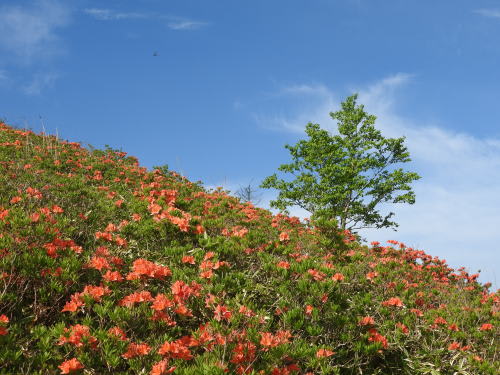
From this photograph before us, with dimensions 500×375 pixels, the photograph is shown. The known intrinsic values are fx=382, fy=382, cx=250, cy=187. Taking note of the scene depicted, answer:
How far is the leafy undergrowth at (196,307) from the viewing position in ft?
12.2

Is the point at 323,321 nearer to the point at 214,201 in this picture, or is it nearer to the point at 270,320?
the point at 270,320

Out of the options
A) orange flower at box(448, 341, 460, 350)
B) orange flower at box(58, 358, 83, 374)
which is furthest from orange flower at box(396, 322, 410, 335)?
orange flower at box(58, 358, 83, 374)

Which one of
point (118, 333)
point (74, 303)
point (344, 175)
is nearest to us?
point (118, 333)

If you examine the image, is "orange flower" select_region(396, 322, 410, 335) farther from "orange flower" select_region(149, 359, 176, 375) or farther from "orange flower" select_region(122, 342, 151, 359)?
"orange flower" select_region(122, 342, 151, 359)

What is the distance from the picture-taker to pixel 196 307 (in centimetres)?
469

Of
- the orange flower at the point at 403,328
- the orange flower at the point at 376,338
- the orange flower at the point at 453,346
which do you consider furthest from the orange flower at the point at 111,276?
the orange flower at the point at 453,346

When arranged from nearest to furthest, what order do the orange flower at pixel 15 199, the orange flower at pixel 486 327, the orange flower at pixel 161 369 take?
the orange flower at pixel 161 369
the orange flower at pixel 486 327
the orange flower at pixel 15 199

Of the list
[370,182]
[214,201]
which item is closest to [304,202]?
[370,182]

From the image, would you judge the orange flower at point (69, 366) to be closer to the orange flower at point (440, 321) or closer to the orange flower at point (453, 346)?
the orange flower at point (453, 346)

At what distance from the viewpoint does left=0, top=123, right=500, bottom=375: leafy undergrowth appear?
3.73m

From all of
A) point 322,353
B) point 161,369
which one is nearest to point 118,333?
point 161,369

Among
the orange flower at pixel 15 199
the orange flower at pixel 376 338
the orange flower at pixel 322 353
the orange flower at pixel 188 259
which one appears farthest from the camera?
the orange flower at pixel 15 199

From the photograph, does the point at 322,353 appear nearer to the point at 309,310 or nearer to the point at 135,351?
the point at 309,310

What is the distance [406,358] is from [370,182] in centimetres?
2354
